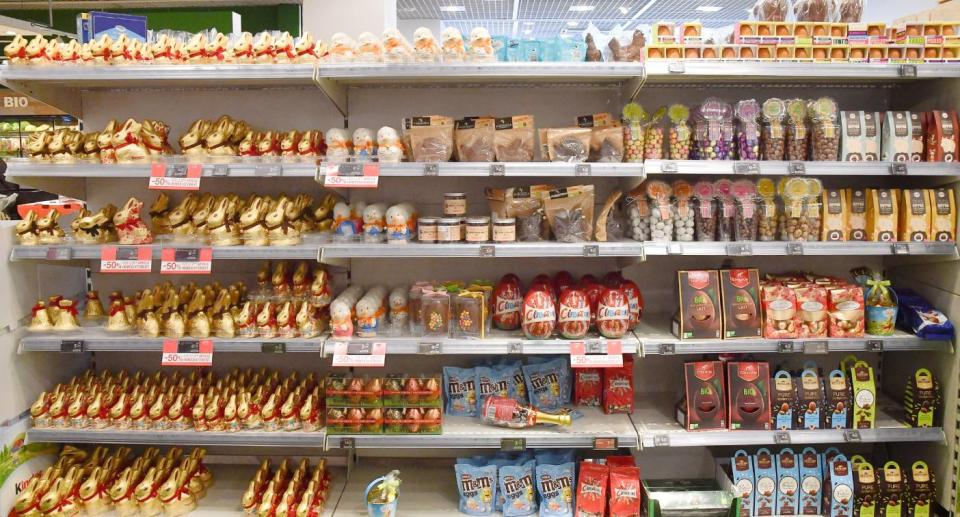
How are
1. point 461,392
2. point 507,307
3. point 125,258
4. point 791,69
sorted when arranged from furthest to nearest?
point 461,392 → point 507,307 → point 125,258 → point 791,69

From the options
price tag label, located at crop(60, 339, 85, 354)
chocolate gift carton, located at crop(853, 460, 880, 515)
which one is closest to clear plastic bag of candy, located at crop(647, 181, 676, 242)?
chocolate gift carton, located at crop(853, 460, 880, 515)

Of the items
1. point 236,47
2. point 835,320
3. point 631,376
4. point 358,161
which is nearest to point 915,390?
point 835,320

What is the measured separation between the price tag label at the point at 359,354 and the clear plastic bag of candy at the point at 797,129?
1826mm

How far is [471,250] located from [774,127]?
4.32 ft

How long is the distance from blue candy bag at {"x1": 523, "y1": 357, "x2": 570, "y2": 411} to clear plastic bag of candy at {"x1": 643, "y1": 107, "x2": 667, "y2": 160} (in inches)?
37.9

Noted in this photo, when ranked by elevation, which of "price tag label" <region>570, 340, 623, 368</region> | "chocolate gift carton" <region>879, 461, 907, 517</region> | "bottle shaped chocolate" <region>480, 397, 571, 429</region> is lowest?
"chocolate gift carton" <region>879, 461, 907, 517</region>

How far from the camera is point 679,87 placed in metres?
3.08

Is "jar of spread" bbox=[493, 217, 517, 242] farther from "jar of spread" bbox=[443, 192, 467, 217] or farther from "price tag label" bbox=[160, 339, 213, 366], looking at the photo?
"price tag label" bbox=[160, 339, 213, 366]

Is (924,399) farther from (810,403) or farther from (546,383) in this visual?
(546,383)

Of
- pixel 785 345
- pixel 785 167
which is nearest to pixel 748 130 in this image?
pixel 785 167

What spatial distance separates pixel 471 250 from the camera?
269cm

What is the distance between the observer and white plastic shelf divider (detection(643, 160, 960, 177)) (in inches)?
105

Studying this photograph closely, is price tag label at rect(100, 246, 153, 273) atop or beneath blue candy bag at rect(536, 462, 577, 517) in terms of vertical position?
atop

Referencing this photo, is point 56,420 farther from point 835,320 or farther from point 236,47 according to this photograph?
point 835,320
